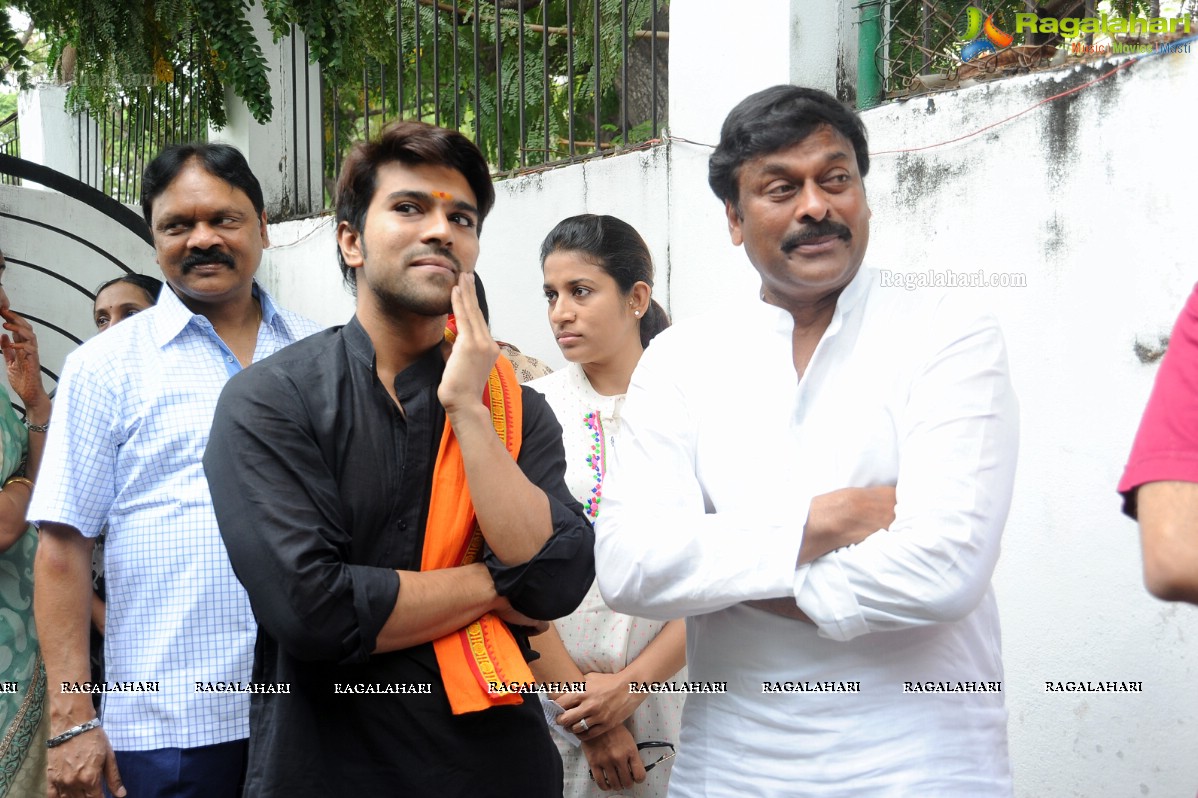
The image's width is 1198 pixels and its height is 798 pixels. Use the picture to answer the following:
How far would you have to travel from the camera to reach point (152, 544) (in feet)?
8.85

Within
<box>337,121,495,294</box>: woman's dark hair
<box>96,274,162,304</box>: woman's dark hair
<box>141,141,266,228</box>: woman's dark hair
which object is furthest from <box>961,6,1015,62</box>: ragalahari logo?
<box>96,274,162,304</box>: woman's dark hair

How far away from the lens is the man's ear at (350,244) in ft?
8.22

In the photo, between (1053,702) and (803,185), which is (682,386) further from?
(1053,702)

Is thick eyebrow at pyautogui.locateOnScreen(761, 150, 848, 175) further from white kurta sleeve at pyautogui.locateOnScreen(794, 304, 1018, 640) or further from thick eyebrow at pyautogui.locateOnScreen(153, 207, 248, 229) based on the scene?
thick eyebrow at pyautogui.locateOnScreen(153, 207, 248, 229)

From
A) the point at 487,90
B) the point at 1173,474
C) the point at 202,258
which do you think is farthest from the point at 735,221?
the point at 487,90

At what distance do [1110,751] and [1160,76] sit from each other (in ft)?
5.74

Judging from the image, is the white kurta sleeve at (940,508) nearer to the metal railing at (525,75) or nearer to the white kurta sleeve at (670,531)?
the white kurta sleeve at (670,531)

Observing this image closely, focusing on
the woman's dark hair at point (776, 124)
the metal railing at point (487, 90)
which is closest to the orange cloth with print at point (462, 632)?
the woman's dark hair at point (776, 124)

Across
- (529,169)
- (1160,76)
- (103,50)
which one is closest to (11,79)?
(103,50)

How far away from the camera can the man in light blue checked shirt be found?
2627 mm

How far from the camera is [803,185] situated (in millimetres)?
2344

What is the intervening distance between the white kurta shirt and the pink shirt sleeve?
441mm

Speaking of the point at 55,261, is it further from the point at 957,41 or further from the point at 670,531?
the point at 670,531

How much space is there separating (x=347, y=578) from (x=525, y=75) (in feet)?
14.5
